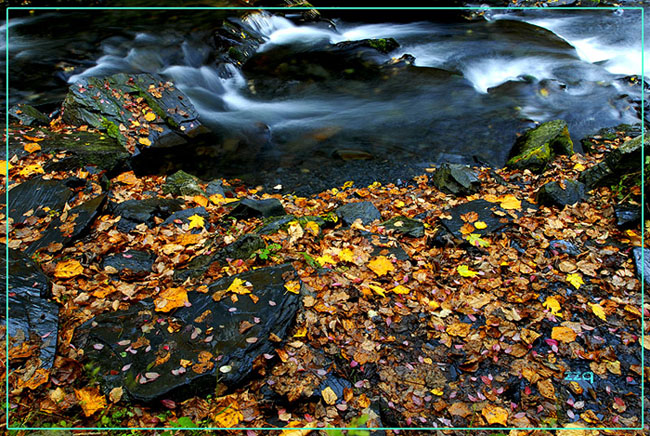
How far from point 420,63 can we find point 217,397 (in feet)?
41.2

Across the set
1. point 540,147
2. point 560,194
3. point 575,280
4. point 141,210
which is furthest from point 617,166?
point 141,210

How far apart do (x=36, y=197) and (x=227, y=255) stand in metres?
3.14


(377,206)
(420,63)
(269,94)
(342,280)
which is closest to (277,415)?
(342,280)

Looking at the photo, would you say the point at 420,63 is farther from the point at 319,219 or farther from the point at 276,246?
the point at 276,246

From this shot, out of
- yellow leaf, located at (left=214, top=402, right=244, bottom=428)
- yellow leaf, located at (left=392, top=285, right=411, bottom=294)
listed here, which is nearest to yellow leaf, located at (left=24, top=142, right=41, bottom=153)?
yellow leaf, located at (left=214, top=402, right=244, bottom=428)

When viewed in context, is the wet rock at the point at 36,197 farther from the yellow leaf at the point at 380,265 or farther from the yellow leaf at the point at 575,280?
the yellow leaf at the point at 575,280

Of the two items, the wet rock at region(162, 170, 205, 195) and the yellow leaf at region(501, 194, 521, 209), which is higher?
the wet rock at region(162, 170, 205, 195)

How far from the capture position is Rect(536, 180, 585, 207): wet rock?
623 centimetres

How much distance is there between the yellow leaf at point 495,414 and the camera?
11.3 ft

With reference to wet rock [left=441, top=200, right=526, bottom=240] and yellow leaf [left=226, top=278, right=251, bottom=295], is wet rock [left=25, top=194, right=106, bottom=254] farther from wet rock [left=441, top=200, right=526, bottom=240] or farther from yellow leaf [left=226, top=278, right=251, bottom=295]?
wet rock [left=441, top=200, right=526, bottom=240]

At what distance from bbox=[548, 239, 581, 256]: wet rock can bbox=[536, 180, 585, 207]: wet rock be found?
1021mm

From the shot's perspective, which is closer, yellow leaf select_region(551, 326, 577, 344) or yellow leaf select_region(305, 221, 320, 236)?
yellow leaf select_region(551, 326, 577, 344)

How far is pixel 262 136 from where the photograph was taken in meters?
9.78

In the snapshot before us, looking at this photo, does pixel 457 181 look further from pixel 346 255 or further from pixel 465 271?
pixel 346 255
